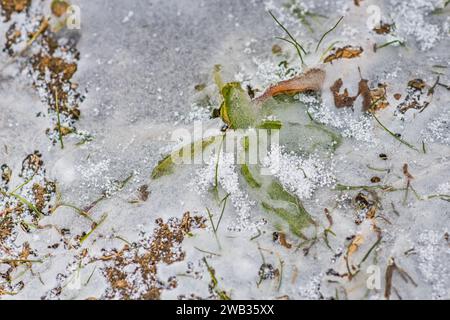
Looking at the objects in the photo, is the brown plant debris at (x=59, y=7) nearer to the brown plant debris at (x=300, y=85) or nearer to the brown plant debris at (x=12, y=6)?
the brown plant debris at (x=12, y=6)

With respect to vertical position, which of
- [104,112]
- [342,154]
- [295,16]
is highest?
[295,16]

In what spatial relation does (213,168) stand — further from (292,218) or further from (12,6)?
(12,6)

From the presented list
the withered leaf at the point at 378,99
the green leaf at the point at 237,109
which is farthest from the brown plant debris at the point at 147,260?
the withered leaf at the point at 378,99

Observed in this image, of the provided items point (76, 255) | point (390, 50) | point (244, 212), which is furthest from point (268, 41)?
point (76, 255)

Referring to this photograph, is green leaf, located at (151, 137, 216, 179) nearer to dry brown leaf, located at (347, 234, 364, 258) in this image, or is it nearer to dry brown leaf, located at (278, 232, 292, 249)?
dry brown leaf, located at (278, 232, 292, 249)

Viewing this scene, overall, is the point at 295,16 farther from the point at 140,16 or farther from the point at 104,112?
the point at 104,112

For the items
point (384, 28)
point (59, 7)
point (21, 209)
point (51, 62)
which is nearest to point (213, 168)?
point (21, 209)
